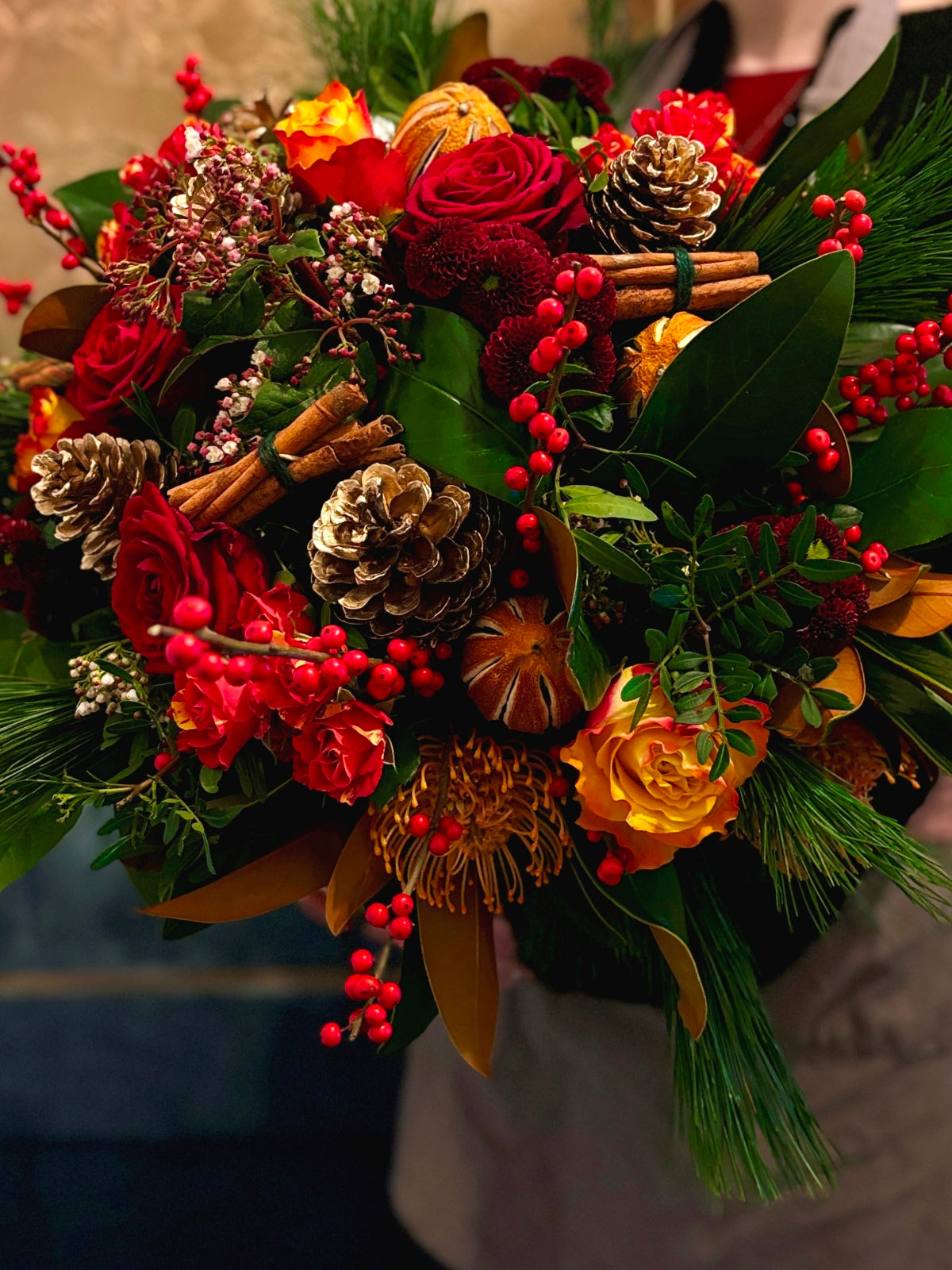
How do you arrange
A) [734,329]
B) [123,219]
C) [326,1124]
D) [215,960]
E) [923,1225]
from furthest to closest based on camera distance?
[215,960]
[326,1124]
[923,1225]
[123,219]
[734,329]

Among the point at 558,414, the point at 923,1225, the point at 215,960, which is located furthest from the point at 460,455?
the point at 215,960

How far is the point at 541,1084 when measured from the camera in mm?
806

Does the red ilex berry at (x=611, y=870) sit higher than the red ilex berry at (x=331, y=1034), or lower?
lower

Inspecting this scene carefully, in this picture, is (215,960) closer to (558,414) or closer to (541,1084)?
(541,1084)

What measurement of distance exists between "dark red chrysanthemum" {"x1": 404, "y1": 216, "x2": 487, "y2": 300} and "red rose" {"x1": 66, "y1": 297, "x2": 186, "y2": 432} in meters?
0.12

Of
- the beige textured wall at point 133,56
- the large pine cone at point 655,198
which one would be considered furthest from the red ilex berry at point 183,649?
the beige textured wall at point 133,56

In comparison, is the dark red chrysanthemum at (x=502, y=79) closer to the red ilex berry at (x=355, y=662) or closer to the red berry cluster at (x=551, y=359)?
the red berry cluster at (x=551, y=359)

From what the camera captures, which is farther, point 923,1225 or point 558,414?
point 923,1225

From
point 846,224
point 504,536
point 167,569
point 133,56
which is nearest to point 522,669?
point 504,536

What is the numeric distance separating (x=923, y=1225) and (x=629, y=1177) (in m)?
0.24

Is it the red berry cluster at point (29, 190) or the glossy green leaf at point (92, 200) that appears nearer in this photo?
the red berry cluster at point (29, 190)

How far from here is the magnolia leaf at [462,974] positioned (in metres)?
0.48

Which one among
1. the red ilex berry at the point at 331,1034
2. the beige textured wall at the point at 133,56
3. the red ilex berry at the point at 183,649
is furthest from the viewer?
the beige textured wall at the point at 133,56

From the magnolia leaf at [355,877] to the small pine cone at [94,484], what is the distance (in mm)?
186
